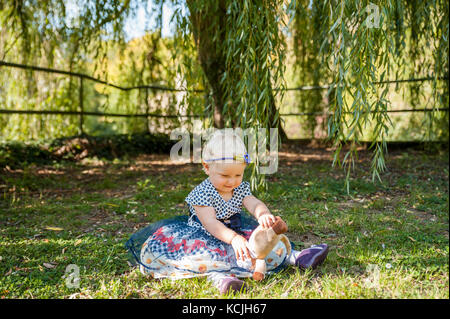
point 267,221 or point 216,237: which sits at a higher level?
point 267,221

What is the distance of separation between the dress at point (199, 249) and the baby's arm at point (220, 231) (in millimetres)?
42

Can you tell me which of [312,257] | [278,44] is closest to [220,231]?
[312,257]

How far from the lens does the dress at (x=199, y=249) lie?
193cm

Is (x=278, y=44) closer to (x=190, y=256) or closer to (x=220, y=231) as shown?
(x=220, y=231)

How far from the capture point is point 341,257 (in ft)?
7.10

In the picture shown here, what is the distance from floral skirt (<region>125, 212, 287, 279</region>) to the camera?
192 cm

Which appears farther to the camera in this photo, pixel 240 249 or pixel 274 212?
pixel 274 212

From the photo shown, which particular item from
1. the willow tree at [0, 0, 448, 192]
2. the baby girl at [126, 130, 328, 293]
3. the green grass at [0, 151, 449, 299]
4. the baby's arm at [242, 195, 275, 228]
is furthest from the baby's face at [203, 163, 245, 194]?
the willow tree at [0, 0, 448, 192]

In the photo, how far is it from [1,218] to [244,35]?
2405mm

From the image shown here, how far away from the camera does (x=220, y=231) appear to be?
1.89 m

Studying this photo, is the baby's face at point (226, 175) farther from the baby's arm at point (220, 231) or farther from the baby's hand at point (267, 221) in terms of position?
the baby's hand at point (267, 221)

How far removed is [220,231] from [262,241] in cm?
24

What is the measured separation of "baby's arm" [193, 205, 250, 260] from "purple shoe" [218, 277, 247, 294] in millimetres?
110

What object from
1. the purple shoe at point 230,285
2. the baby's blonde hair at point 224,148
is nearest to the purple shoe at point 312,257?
the purple shoe at point 230,285
